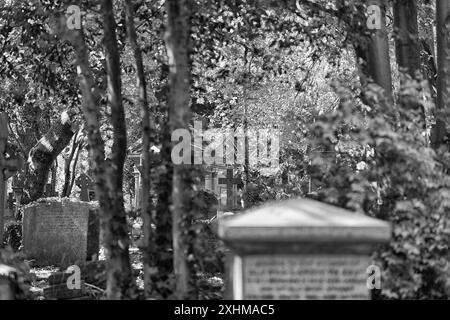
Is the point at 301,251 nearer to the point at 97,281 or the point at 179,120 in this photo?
the point at 179,120

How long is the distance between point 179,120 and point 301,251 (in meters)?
1.63

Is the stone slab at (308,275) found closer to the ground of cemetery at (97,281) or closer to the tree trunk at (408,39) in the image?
the ground of cemetery at (97,281)

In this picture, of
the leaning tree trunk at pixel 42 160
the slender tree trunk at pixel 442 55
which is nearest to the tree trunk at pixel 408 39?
the slender tree trunk at pixel 442 55

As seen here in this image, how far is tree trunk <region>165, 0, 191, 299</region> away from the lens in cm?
563

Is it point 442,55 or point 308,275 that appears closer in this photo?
point 308,275

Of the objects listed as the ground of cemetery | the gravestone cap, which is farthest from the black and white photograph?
the ground of cemetery

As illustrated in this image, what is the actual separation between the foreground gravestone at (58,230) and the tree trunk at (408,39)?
903 cm

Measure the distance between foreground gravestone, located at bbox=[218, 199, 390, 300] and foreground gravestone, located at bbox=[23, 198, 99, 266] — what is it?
1223 cm

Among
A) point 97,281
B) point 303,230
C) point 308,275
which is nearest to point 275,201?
→ point 308,275

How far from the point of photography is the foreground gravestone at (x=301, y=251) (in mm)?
4602

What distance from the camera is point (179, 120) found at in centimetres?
574
